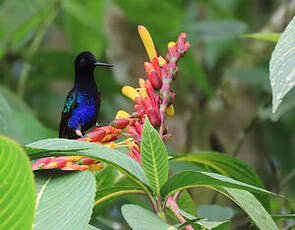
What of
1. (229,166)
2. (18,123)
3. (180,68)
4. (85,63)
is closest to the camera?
(229,166)

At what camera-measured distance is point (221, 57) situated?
13.9ft

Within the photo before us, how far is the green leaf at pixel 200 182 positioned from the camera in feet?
2.78

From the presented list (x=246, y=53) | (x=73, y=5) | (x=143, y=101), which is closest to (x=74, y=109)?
(x=143, y=101)

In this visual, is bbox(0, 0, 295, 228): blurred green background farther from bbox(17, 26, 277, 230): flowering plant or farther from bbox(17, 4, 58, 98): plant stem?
bbox(17, 26, 277, 230): flowering plant

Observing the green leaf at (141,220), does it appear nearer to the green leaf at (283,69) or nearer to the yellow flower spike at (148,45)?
the green leaf at (283,69)

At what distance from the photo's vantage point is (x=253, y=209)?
961 millimetres

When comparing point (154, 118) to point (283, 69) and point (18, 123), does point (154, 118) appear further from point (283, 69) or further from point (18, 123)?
point (18, 123)

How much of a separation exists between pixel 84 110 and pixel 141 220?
0.59 m

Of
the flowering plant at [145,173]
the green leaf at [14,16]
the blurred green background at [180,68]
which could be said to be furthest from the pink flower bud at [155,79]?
the green leaf at [14,16]

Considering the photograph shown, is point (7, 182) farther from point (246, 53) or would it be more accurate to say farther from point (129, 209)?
point (246, 53)

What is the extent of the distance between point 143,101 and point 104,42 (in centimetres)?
165

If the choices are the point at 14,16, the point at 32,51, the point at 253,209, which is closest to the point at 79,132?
the point at 253,209

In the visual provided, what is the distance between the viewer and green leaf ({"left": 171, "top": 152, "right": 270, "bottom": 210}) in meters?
1.20

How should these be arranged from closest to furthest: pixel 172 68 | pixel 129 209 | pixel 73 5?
pixel 129 209 → pixel 172 68 → pixel 73 5
